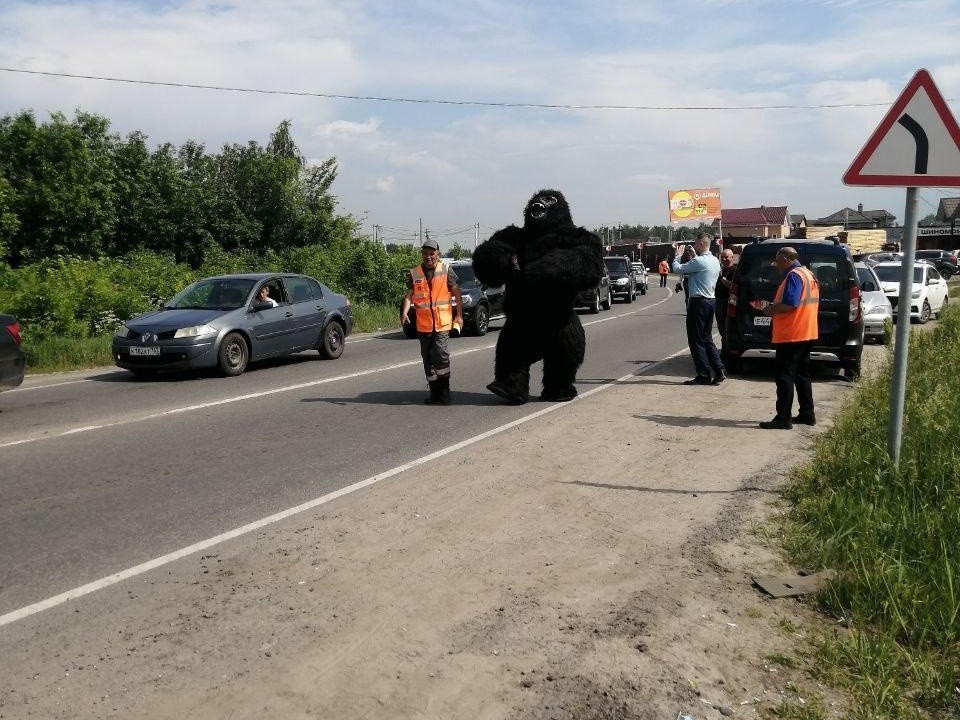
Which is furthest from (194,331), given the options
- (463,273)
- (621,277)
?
(621,277)

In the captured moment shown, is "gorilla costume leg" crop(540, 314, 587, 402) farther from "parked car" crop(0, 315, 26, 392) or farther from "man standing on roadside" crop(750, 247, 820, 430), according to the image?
"parked car" crop(0, 315, 26, 392)

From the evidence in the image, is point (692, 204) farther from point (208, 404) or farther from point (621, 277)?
point (208, 404)

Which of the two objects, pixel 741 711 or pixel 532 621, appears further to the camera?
pixel 532 621

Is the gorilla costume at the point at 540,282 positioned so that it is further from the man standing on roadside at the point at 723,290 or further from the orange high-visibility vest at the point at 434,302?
the man standing on roadside at the point at 723,290

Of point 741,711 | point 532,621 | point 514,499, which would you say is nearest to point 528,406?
point 514,499

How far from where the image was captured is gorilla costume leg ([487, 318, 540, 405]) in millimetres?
10414

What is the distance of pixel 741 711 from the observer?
3.52 m

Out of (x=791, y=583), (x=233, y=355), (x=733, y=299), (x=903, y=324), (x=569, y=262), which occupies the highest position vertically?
(x=569, y=262)

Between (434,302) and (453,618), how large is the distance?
6.41 m

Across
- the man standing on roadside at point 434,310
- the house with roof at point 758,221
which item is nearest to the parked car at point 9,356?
the man standing on roadside at point 434,310

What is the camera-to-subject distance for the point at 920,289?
22984mm

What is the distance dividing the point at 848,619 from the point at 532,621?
1454 mm

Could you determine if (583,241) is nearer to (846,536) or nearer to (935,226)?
(846,536)

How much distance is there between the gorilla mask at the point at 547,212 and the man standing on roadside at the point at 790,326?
2.44m
